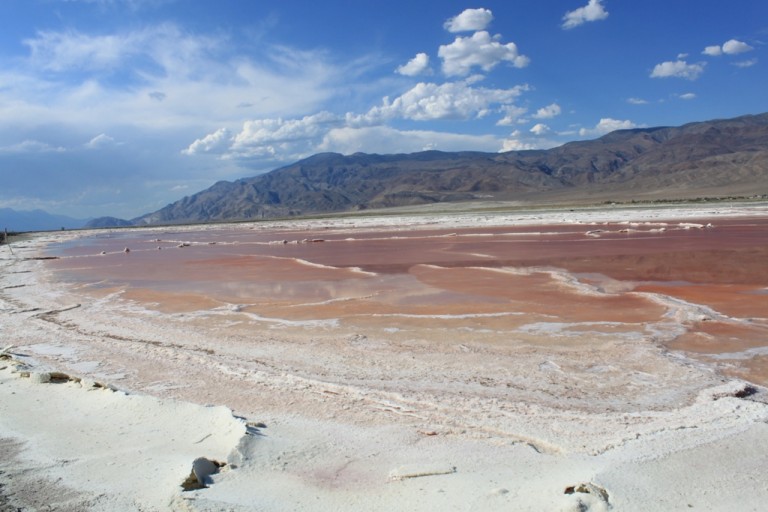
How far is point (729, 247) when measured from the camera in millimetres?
21500

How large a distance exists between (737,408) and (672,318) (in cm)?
463

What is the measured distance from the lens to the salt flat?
14.0ft

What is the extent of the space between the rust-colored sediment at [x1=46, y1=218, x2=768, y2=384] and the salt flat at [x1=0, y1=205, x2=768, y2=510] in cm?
10

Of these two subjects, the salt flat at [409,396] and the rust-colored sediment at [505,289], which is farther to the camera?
the rust-colored sediment at [505,289]

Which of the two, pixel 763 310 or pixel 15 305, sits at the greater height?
pixel 15 305

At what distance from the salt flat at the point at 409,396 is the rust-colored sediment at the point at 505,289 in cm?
10

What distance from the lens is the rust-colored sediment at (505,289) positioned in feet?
30.5

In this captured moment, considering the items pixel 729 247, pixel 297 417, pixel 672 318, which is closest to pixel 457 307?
pixel 672 318

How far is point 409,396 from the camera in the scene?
20.6 feet

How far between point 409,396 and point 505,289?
796 cm

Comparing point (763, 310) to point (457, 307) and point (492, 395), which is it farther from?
point (492, 395)

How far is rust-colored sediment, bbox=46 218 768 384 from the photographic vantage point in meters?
9.30

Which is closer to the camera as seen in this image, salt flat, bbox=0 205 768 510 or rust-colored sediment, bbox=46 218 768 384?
salt flat, bbox=0 205 768 510

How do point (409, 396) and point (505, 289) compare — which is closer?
point (409, 396)
